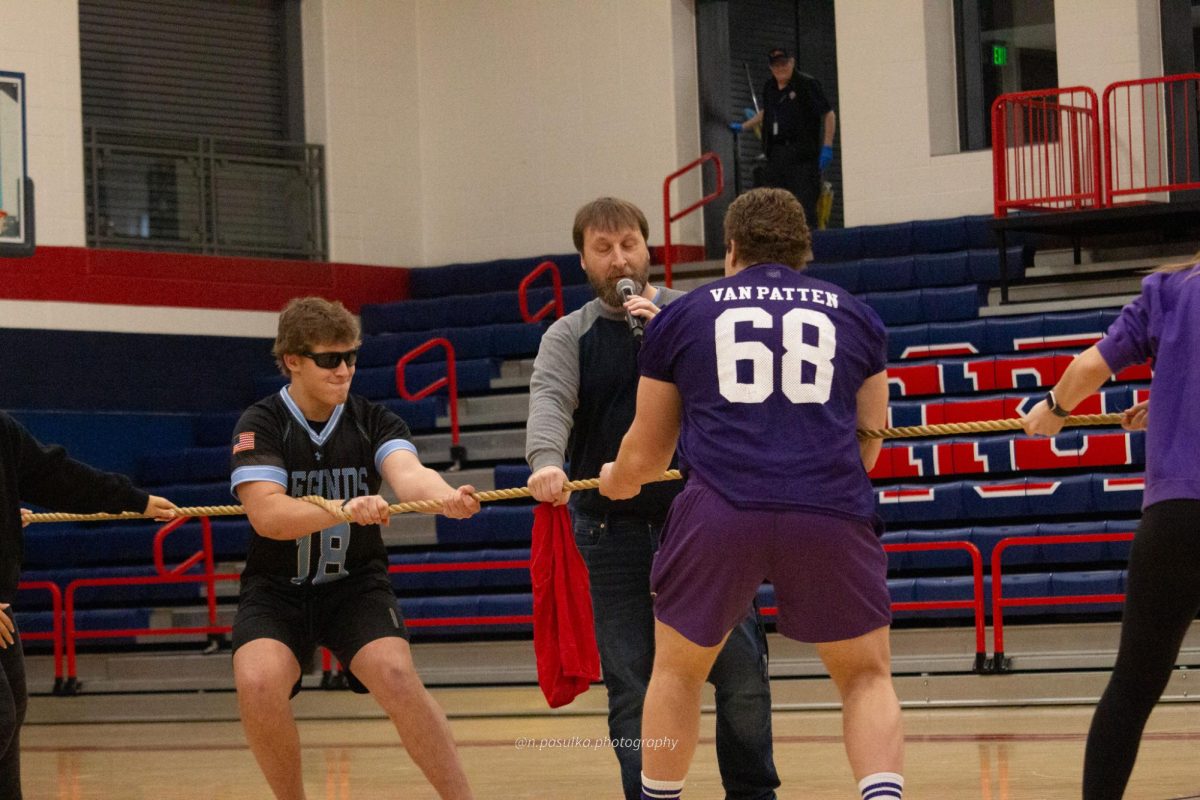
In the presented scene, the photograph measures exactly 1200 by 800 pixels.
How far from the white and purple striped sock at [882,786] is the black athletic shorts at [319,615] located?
59.6 inches

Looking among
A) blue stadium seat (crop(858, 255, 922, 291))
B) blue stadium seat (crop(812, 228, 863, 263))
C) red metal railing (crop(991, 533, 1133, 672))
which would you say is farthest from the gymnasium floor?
blue stadium seat (crop(812, 228, 863, 263))

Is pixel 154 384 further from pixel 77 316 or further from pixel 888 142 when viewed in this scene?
pixel 888 142

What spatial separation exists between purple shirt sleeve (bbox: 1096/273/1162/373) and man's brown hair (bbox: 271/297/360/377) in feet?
6.91

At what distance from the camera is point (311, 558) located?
16.9 ft

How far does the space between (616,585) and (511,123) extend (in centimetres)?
1097

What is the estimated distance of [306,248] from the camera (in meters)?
15.1

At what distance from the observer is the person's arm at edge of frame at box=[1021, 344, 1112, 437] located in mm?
4301

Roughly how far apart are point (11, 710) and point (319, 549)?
0.94 m

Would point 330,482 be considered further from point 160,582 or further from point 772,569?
point 160,582

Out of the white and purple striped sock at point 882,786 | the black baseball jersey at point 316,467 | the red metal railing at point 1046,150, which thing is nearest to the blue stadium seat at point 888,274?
the red metal railing at point 1046,150

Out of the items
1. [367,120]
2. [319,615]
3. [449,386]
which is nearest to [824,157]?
[449,386]

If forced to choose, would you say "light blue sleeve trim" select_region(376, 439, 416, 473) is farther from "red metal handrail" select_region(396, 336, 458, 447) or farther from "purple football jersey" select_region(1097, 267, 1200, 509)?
"red metal handrail" select_region(396, 336, 458, 447)

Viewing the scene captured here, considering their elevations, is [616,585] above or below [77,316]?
below

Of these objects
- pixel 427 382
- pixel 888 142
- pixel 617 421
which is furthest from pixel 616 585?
pixel 888 142
